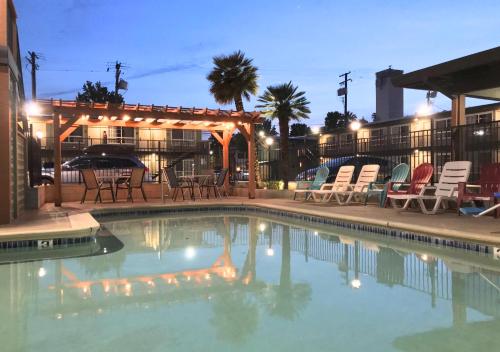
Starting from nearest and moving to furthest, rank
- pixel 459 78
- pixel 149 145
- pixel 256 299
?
pixel 256 299 < pixel 459 78 < pixel 149 145

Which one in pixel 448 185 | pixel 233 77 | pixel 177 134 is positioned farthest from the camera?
pixel 177 134

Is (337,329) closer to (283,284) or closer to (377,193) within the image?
(283,284)

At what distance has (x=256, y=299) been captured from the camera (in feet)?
12.3

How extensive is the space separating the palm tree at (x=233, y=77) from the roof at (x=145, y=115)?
3128mm

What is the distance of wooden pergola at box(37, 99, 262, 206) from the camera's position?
10938 mm

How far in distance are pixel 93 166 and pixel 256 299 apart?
12949 mm

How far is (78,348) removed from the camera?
2717 millimetres

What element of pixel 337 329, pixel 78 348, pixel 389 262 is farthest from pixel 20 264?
pixel 389 262

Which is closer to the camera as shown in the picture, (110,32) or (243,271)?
(243,271)

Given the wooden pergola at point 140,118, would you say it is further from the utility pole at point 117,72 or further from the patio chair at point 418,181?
the utility pole at point 117,72

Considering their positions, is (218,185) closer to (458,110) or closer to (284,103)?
(284,103)

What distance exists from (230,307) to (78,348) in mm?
1192

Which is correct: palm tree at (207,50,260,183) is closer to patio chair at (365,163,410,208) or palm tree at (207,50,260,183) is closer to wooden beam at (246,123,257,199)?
wooden beam at (246,123,257,199)

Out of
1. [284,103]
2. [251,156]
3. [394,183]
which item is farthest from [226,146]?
[394,183]
